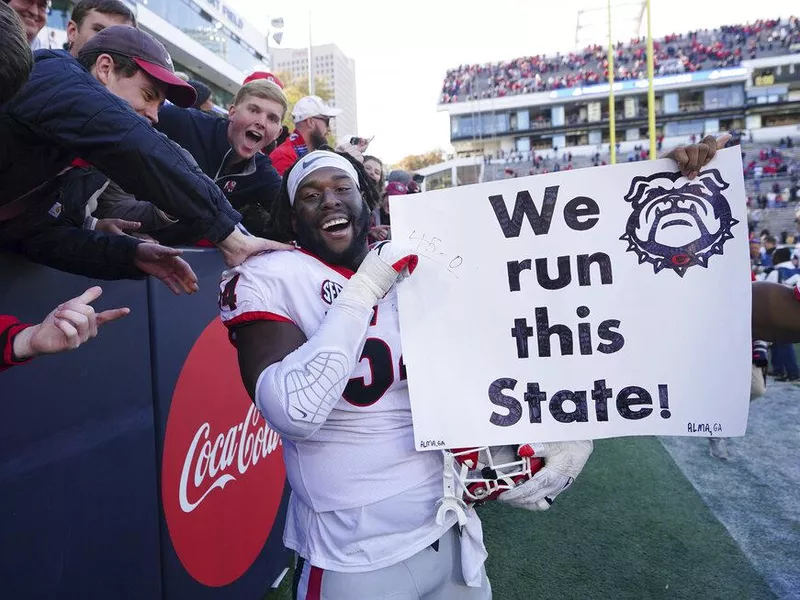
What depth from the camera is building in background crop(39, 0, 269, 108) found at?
23.6 m

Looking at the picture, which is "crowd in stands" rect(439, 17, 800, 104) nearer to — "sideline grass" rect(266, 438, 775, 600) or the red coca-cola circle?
"sideline grass" rect(266, 438, 775, 600)

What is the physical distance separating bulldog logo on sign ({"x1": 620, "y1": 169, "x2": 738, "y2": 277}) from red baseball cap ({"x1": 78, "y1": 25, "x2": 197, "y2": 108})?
1.43m

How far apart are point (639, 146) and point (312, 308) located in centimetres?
4836

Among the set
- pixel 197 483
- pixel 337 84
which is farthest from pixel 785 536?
pixel 337 84

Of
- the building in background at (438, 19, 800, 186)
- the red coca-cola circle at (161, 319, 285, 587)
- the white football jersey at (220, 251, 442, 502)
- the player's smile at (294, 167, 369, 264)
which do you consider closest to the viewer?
the white football jersey at (220, 251, 442, 502)

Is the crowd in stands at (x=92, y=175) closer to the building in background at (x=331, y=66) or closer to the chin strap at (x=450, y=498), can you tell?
the chin strap at (x=450, y=498)

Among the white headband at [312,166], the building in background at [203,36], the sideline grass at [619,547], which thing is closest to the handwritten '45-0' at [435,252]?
the white headband at [312,166]

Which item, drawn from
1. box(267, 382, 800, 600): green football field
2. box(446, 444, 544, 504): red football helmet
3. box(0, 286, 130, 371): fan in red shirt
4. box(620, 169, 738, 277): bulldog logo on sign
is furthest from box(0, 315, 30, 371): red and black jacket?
box(267, 382, 800, 600): green football field

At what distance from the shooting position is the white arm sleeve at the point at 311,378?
130 centimetres

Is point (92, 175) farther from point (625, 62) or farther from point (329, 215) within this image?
point (625, 62)

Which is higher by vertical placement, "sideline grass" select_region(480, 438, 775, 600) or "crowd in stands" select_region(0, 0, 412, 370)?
"crowd in stands" select_region(0, 0, 412, 370)

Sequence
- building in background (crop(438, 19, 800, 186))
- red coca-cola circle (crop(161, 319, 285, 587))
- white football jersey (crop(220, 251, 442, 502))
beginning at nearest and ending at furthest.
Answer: white football jersey (crop(220, 251, 442, 502)) → red coca-cola circle (crop(161, 319, 285, 587)) → building in background (crop(438, 19, 800, 186))

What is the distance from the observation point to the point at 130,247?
171cm

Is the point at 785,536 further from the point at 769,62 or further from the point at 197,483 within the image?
the point at 769,62
